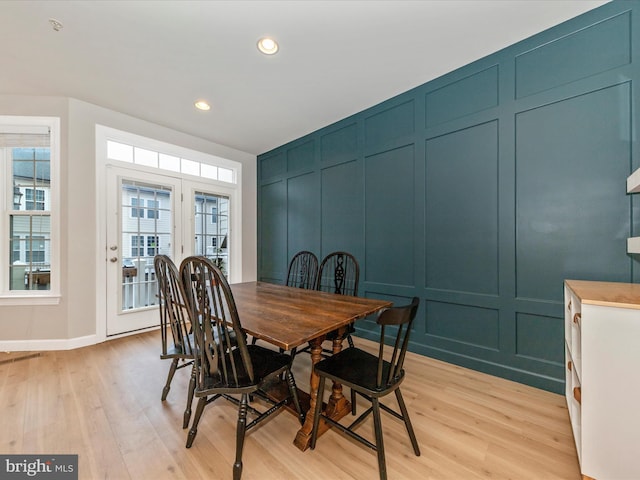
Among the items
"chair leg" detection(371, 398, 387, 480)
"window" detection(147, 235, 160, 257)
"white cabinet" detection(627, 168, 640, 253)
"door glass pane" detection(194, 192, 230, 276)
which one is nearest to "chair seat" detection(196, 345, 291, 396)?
"chair leg" detection(371, 398, 387, 480)

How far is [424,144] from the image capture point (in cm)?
260

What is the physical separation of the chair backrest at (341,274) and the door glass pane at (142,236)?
216 centimetres

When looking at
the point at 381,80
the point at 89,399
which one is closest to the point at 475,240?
the point at 381,80

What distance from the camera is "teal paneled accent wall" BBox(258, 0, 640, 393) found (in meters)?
1.78

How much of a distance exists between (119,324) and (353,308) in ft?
9.85

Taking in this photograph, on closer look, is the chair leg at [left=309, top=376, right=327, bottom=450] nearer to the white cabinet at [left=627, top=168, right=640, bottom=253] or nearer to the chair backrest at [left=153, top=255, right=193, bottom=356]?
the chair backrest at [left=153, top=255, right=193, bottom=356]

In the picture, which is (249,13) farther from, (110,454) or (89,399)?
(89,399)

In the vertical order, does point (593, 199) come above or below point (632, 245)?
above

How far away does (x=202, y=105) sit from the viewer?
2998 mm

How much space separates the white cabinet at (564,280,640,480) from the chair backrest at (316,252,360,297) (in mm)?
1378

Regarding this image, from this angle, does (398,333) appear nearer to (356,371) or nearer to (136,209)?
(356,371)

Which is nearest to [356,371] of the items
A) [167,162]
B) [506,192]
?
[506,192]

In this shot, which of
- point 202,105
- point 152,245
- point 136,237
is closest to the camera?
point 202,105

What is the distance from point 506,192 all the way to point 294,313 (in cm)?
193
